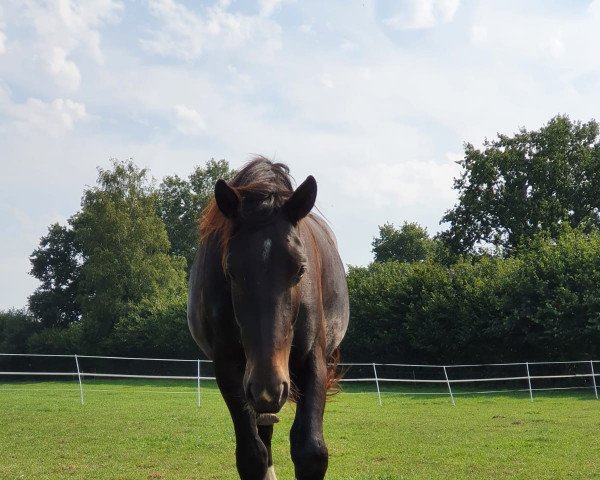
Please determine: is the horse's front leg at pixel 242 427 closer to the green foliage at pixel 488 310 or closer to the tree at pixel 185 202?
the green foliage at pixel 488 310

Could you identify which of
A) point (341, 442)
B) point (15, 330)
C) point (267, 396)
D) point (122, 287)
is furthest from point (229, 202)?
point (15, 330)

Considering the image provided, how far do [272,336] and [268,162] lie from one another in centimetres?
161

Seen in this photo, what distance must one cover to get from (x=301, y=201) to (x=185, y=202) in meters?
61.4

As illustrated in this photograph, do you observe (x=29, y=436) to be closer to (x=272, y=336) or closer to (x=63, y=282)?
(x=272, y=336)

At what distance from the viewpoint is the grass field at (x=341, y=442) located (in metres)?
7.82

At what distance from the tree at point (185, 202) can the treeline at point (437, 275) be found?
11 cm

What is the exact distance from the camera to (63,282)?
5909cm

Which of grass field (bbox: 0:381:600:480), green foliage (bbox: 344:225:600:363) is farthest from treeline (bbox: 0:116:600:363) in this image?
grass field (bbox: 0:381:600:480)

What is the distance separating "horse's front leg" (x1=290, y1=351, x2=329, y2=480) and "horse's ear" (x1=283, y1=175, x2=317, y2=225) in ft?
3.16

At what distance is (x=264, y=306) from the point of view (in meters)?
3.39

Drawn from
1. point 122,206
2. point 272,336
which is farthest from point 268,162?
point 122,206

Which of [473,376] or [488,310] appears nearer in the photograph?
[473,376]

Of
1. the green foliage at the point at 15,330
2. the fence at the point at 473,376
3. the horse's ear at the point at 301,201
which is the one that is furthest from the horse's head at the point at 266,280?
the green foliage at the point at 15,330

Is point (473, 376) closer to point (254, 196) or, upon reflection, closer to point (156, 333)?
point (156, 333)
